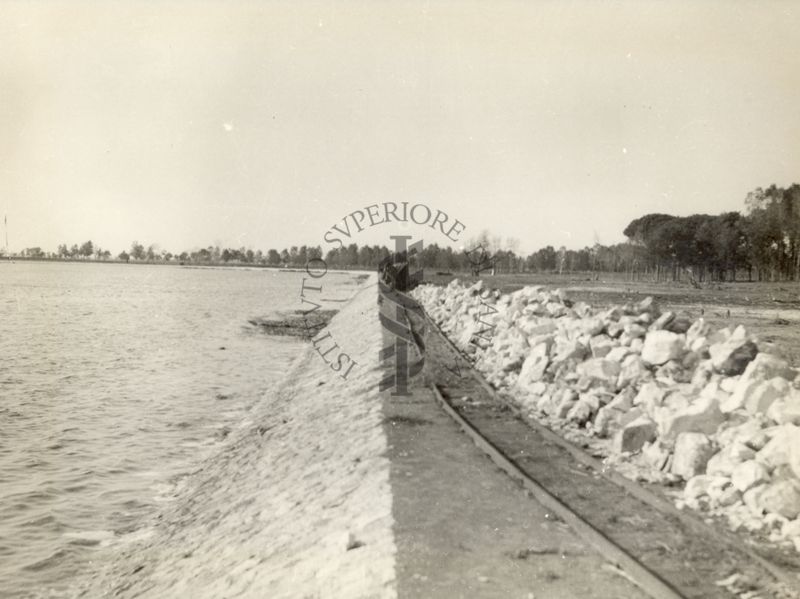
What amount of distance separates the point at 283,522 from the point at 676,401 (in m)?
4.89

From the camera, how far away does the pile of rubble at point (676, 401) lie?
5887 millimetres

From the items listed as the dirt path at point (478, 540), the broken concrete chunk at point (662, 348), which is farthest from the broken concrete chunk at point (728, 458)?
the broken concrete chunk at point (662, 348)

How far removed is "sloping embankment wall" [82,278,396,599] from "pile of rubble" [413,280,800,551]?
2946mm

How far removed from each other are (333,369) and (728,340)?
395 inches

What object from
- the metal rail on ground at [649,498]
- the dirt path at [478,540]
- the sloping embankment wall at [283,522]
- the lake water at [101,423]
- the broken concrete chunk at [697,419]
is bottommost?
the lake water at [101,423]

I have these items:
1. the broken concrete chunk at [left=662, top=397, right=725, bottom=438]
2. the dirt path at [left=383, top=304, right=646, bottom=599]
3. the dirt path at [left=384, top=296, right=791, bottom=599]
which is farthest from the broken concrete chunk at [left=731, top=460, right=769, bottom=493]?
the dirt path at [left=383, top=304, right=646, bottom=599]

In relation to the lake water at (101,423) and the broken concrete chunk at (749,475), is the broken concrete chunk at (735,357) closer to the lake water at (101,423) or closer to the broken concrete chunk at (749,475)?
the broken concrete chunk at (749,475)

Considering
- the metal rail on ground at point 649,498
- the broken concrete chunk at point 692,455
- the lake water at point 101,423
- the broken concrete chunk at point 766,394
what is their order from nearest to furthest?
the metal rail on ground at point 649,498 < the broken concrete chunk at point 692,455 < the broken concrete chunk at point 766,394 < the lake water at point 101,423

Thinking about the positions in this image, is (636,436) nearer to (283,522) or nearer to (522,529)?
(522,529)

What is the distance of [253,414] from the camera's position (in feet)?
47.1

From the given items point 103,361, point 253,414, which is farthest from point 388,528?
point 103,361

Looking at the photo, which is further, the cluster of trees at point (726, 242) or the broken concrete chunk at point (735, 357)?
the cluster of trees at point (726, 242)

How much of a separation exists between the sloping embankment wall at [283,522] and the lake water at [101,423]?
2.21ft

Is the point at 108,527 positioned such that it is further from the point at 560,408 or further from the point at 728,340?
the point at 728,340
